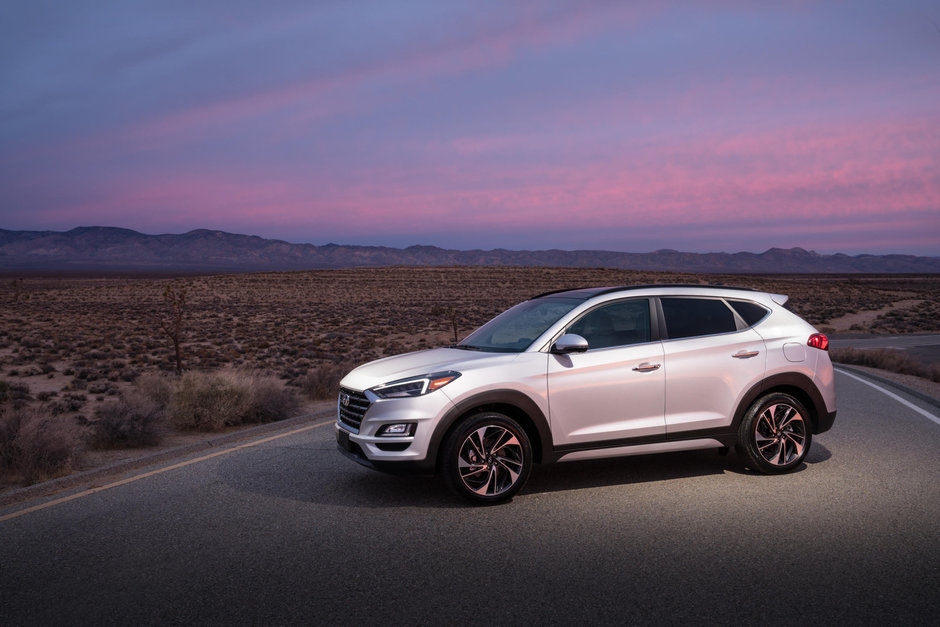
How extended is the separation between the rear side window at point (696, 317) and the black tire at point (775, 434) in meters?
0.81

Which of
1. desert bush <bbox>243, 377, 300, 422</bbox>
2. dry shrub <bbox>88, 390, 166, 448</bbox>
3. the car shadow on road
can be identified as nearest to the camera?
the car shadow on road

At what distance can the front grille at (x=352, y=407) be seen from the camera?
20.9 feet

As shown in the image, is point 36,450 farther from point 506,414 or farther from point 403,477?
point 506,414

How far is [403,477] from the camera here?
7.00 m

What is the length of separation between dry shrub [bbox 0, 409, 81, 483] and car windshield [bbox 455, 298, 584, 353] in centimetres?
441

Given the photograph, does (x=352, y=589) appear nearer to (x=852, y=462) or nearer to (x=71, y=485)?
(x=71, y=485)

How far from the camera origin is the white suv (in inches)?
243

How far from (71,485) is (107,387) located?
10837mm

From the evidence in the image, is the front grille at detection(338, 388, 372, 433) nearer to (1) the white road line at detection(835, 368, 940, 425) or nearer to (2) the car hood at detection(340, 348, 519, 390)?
(2) the car hood at detection(340, 348, 519, 390)

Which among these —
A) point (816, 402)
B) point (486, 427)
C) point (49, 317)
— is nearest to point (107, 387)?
Answer: point (486, 427)

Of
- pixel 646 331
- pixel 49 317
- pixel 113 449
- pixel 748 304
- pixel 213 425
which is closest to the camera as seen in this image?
A: pixel 646 331

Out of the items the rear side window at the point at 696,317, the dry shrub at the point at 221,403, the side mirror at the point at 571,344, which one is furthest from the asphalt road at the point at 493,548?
the dry shrub at the point at 221,403

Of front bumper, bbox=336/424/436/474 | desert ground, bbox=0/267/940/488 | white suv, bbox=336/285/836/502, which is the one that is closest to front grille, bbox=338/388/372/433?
white suv, bbox=336/285/836/502

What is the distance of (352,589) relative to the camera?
4.48 meters
